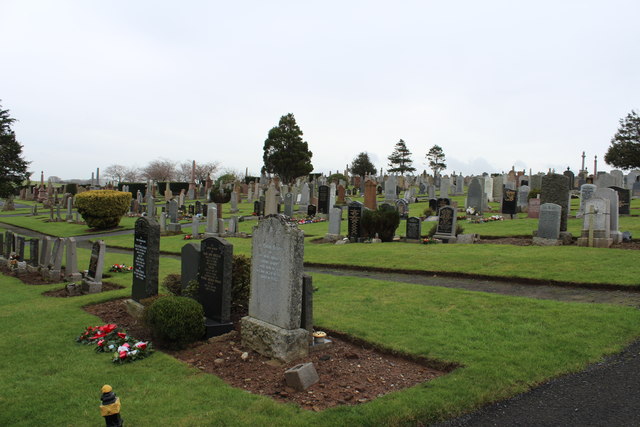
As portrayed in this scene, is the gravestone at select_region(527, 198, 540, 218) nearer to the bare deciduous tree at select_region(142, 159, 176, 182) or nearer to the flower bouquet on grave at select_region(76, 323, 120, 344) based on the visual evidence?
the flower bouquet on grave at select_region(76, 323, 120, 344)

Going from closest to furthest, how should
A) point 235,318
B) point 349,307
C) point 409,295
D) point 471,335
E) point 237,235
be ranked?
point 471,335, point 235,318, point 349,307, point 409,295, point 237,235

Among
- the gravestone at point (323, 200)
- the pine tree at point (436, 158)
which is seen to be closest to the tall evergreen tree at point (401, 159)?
the pine tree at point (436, 158)

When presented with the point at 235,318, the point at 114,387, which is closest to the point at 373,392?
the point at 114,387

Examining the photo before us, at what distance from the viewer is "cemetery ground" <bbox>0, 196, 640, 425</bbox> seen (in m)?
5.46

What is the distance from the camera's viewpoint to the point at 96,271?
1255 centimetres

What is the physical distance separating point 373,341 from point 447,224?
41.4 feet

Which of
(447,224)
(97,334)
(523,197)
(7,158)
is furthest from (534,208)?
(7,158)

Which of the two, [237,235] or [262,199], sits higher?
[262,199]

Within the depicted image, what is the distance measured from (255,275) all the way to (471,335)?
3664 mm

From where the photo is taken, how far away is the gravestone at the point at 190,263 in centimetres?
943

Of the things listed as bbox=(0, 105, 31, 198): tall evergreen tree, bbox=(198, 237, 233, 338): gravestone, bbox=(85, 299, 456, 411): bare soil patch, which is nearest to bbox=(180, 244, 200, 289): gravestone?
bbox=(198, 237, 233, 338): gravestone

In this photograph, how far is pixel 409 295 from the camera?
10.9m

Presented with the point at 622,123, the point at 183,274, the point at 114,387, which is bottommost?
the point at 114,387

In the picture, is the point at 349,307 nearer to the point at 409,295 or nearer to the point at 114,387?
the point at 409,295
